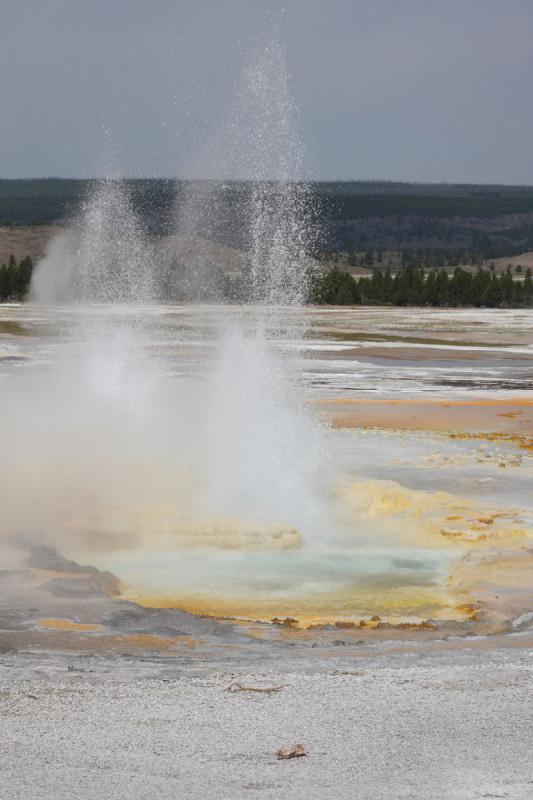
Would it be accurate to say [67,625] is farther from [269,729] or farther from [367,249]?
[367,249]

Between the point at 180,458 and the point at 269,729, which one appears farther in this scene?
the point at 180,458

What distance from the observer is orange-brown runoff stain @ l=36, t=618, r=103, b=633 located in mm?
7914

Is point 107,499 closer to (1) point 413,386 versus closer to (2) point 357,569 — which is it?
(2) point 357,569

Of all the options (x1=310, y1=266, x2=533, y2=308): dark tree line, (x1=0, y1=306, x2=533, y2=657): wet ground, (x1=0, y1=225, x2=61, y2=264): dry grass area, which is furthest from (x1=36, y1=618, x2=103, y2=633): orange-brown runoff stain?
(x1=0, y1=225, x2=61, y2=264): dry grass area

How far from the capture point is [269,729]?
608 centimetres

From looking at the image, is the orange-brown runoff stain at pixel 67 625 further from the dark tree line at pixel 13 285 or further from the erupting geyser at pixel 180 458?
the dark tree line at pixel 13 285

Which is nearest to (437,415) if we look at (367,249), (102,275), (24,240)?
(102,275)

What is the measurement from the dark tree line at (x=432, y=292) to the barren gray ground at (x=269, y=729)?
227ft

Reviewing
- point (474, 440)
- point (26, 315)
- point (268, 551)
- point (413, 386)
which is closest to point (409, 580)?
point (268, 551)

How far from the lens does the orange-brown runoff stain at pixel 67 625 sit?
7.91m

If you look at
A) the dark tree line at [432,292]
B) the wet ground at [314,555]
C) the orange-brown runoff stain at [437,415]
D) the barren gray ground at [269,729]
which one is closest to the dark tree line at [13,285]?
the dark tree line at [432,292]

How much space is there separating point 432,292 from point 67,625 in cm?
6937

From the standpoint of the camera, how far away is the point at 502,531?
11.0 metres

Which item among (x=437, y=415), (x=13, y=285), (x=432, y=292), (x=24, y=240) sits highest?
(x=24, y=240)
